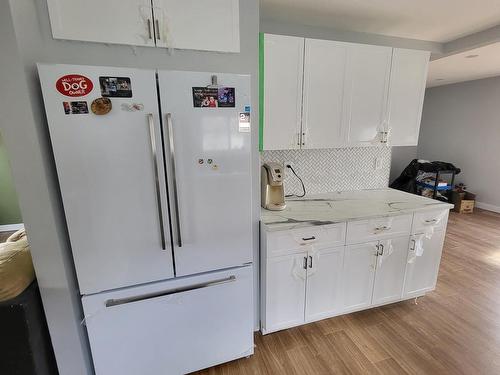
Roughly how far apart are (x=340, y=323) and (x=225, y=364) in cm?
99

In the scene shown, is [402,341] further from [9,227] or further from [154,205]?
[9,227]

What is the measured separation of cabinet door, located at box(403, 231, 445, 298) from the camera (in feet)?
6.71

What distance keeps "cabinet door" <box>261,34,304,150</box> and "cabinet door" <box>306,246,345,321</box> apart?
2.80ft

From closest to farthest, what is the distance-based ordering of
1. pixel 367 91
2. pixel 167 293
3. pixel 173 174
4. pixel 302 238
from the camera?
pixel 173 174 < pixel 167 293 < pixel 302 238 < pixel 367 91

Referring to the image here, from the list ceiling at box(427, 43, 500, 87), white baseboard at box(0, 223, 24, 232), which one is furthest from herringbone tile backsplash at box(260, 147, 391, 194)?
white baseboard at box(0, 223, 24, 232)

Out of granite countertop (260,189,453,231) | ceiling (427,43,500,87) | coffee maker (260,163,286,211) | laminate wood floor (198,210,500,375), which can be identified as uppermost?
ceiling (427,43,500,87)

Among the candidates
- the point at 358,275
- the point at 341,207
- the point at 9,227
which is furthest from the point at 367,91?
the point at 9,227

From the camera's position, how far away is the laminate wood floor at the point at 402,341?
1624mm

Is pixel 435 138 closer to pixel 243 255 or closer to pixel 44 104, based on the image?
pixel 243 255

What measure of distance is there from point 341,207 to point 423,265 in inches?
36.6

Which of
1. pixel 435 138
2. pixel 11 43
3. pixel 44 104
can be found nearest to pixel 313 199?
pixel 44 104

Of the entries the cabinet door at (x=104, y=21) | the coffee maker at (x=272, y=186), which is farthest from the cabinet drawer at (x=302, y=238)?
Answer: the cabinet door at (x=104, y=21)

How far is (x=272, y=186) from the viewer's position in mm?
1898

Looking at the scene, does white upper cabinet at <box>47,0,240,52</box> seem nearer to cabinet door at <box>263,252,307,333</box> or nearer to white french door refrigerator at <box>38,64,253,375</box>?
white french door refrigerator at <box>38,64,253,375</box>
